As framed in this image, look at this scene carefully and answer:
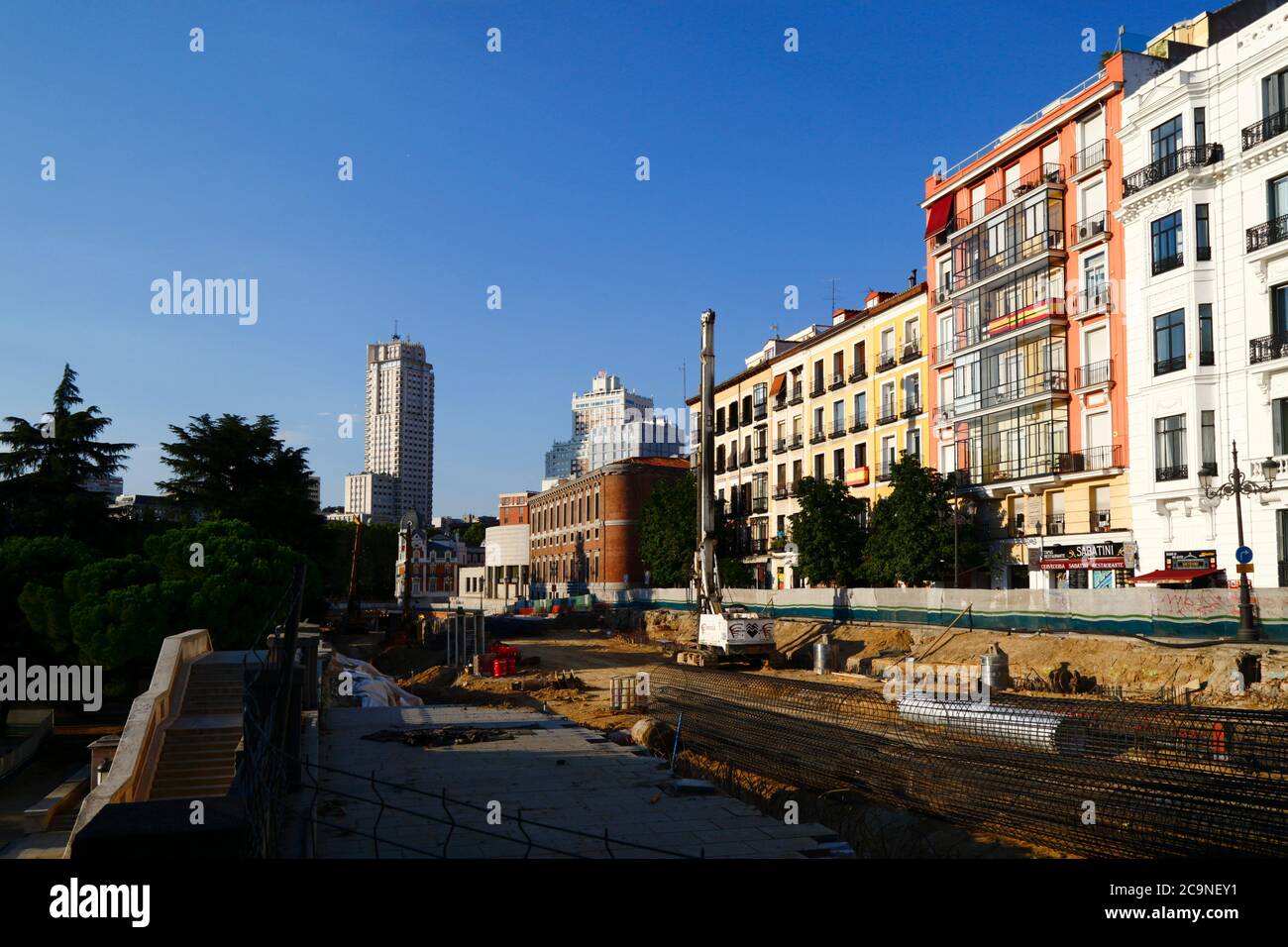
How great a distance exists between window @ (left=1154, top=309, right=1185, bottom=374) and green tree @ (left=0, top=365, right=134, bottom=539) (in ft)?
144

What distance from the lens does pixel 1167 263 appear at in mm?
35250

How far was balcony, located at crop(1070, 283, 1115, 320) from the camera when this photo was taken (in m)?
38.8

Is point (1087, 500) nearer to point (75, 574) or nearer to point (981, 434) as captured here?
point (981, 434)

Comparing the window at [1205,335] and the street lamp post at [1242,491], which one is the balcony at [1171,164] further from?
the street lamp post at [1242,491]

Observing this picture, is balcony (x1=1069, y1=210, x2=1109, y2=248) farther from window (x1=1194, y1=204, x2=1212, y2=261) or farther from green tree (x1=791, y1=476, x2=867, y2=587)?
green tree (x1=791, y1=476, x2=867, y2=587)

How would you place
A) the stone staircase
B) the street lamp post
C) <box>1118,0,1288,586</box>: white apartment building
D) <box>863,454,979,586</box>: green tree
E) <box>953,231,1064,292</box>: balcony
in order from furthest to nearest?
<box>863,454,979,586</box>: green tree, <box>953,231,1064,292</box>: balcony, <box>1118,0,1288,586</box>: white apartment building, the street lamp post, the stone staircase

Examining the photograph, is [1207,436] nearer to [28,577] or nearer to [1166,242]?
[1166,242]

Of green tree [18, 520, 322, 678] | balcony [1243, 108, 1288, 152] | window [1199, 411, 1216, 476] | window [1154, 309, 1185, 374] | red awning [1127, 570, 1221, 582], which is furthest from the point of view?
window [1154, 309, 1185, 374]

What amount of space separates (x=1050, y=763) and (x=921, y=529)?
31.4m

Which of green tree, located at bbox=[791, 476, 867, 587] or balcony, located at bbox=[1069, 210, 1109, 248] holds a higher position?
balcony, located at bbox=[1069, 210, 1109, 248]

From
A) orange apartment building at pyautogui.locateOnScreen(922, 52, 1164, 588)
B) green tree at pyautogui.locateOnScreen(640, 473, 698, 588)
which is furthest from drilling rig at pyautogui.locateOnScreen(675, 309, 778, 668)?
green tree at pyautogui.locateOnScreen(640, 473, 698, 588)

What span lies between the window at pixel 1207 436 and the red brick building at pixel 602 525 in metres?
52.0

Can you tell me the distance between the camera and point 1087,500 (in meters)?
40.0

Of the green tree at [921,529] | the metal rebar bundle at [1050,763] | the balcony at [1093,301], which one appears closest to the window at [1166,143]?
the balcony at [1093,301]
